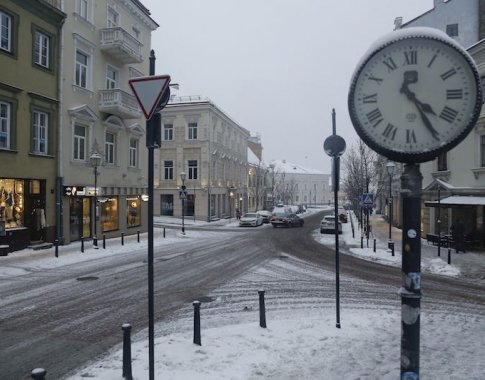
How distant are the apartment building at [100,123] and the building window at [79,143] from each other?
56 millimetres

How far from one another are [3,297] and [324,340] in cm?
835

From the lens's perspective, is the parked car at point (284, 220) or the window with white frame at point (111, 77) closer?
the window with white frame at point (111, 77)

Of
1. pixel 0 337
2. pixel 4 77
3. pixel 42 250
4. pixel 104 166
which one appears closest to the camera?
pixel 0 337

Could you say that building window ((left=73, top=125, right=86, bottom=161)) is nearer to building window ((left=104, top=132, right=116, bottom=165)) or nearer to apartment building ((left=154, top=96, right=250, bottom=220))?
building window ((left=104, top=132, right=116, bottom=165))

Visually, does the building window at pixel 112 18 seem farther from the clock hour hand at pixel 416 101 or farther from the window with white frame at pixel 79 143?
the clock hour hand at pixel 416 101

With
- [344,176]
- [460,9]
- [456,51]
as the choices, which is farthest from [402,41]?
[344,176]

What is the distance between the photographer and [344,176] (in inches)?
2095

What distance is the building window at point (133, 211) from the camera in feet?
92.9

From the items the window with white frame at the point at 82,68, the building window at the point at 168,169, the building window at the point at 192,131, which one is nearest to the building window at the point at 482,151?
the window with white frame at the point at 82,68

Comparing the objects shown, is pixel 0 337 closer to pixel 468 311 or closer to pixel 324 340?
pixel 324 340

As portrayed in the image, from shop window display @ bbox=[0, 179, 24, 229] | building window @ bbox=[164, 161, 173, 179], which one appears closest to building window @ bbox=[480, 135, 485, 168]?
shop window display @ bbox=[0, 179, 24, 229]

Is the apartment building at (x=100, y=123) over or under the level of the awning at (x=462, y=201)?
over

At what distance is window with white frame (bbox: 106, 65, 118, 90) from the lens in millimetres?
25594

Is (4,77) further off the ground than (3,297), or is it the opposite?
(4,77)
